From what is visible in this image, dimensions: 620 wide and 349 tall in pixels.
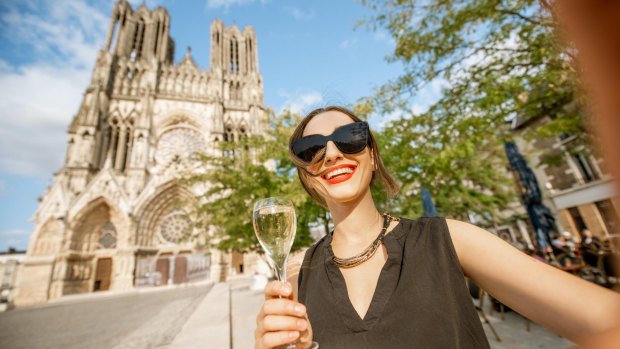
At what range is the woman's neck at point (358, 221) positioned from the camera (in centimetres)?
154

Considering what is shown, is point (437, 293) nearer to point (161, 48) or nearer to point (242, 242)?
point (242, 242)

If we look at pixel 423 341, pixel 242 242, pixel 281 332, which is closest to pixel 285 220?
pixel 281 332

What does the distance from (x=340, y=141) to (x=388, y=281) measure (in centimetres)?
80

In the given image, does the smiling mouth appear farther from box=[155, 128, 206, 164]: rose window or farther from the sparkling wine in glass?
box=[155, 128, 206, 164]: rose window

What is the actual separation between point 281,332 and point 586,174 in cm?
1730

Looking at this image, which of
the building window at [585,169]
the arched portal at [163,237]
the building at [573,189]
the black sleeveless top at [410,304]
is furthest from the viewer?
the arched portal at [163,237]

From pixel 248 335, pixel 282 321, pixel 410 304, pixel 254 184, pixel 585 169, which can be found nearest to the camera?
pixel 282 321

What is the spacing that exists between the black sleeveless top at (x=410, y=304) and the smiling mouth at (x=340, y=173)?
403mm

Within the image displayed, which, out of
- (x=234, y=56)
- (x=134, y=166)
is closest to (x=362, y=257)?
(x=134, y=166)

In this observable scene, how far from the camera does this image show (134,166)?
2095cm

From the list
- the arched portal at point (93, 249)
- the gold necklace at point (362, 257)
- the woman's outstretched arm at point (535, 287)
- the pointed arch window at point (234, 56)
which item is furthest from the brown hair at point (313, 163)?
the pointed arch window at point (234, 56)

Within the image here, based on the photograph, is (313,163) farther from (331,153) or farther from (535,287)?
(535,287)

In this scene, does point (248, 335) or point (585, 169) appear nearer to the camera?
point (248, 335)

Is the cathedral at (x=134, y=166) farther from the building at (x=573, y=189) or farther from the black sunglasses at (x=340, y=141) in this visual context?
the building at (x=573, y=189)
